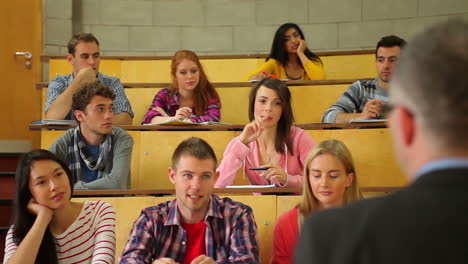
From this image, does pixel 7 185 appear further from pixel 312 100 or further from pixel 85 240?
pixel 312 100

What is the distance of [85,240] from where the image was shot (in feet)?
7.43

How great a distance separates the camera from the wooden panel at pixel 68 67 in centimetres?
445

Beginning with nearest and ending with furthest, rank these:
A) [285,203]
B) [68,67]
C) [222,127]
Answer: [285,203]
[222,127]
[68,67]

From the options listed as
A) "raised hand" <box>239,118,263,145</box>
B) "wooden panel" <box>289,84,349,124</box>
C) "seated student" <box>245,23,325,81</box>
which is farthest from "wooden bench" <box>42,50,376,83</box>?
"raised hand" <box>239,118,263,145</box>

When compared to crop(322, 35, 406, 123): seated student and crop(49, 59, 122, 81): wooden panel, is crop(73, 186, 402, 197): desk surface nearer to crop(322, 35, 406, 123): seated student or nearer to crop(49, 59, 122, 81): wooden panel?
crop(322, 35, 406, 123): seated student

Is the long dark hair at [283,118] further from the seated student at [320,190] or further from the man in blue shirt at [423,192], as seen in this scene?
the man in blue shirt at [423,192]

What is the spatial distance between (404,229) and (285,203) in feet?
5.79

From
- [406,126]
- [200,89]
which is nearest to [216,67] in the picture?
[200,89]

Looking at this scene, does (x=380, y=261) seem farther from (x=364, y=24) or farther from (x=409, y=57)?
(x=364, y=24)

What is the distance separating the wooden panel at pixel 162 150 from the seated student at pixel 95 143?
0.50 feet

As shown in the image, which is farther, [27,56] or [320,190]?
[27,56]

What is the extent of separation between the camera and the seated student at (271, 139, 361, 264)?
7.21ft

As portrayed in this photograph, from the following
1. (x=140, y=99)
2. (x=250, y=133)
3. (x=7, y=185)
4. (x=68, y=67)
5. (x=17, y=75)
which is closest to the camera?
(x=250, y=133)

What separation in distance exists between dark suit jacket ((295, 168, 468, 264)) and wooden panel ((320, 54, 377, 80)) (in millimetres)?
3797
